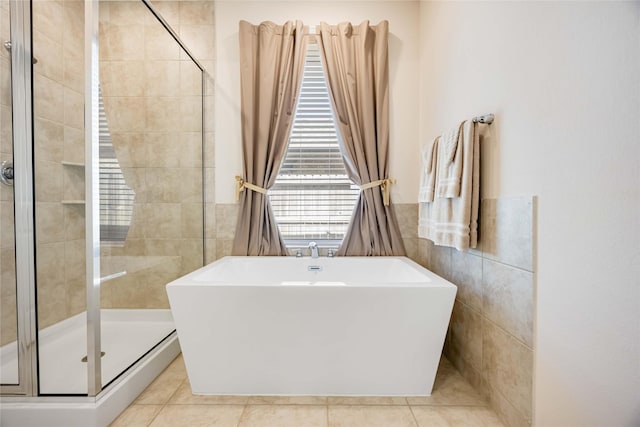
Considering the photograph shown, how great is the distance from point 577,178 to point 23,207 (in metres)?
2.26

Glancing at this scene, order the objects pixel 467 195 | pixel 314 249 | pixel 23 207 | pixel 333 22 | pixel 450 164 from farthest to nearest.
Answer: pixel 333 22, pixel 314 249, pixel 450 164, pixel 467 195, pixel 23 207

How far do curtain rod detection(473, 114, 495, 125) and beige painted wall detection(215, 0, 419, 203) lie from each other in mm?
897

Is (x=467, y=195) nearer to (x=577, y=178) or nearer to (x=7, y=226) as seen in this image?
(x=577, y=178)

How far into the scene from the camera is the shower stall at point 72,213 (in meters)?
1.33

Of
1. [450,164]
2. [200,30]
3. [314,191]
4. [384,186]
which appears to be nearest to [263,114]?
[314,191]

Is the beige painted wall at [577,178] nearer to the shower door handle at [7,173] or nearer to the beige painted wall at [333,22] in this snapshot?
the beige painted wall at [333,22]

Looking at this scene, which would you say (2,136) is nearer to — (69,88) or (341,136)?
(69,88)

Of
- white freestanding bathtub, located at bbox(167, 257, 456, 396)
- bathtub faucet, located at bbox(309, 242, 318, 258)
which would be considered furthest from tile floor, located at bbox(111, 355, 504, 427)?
bathtub faucet, located at bbox(309, 242, 318, 258)

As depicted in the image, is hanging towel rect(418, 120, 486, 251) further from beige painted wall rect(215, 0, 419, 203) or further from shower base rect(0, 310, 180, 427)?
shower base rect(0, 310, 180, 427)

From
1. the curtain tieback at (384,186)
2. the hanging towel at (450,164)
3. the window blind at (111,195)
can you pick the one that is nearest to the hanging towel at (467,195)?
the hanging towel at (450,164)

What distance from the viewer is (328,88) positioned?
89.0 inches

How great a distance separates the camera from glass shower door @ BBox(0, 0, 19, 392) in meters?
1.33

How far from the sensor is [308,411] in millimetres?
1418

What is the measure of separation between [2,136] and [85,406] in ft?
4.29
